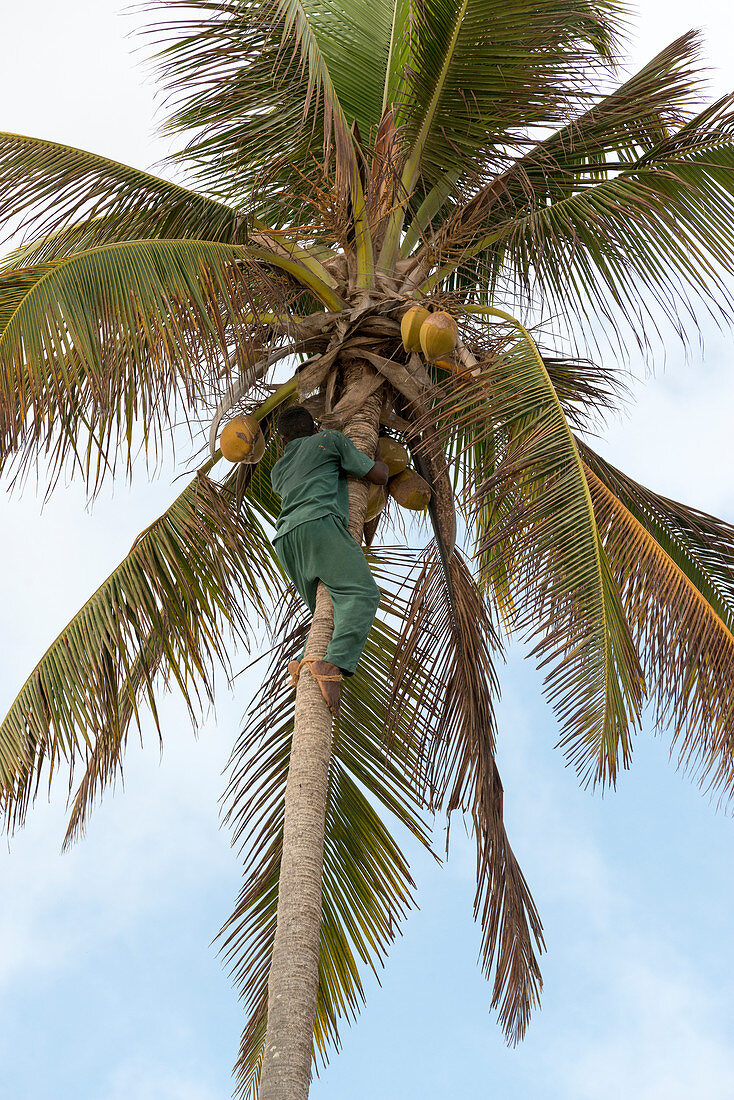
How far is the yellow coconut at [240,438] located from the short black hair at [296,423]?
125 millimetres

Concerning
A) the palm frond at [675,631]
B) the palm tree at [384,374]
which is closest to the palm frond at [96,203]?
the palm tree at [384,374]

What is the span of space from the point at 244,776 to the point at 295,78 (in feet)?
11.3

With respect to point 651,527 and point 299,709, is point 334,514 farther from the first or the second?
point 651,527

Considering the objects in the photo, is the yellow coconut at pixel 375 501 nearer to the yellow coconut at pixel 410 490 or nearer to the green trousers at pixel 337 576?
the yellow coconut at pixel 410 490

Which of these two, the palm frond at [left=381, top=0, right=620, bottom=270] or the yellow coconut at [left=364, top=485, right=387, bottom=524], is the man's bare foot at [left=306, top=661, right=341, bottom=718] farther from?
the palm frond at [left=381, top=0, right=620, bottom=270]

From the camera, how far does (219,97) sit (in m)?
6.30

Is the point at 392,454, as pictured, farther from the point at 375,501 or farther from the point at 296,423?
the point at 296,423

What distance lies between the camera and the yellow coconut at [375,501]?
5641 mm

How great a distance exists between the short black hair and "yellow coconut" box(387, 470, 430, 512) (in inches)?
18.5

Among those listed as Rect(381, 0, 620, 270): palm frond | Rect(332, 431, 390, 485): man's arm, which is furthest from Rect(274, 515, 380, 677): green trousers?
Rect(381, 0, 620, 270): palm frond

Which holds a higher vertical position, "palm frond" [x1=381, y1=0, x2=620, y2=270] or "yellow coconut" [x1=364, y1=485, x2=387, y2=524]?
"palm frond" [x1=381, y1=0, x2=620, y2=270]

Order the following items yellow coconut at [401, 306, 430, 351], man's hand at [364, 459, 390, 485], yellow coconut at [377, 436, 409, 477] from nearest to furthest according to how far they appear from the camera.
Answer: yellow coconut at [401, 306, 430, 351] < man's hand at [364, 459, 390, 485] < yellow coconut at [377, 436, 409, 477]

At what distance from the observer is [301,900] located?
14.2 ft

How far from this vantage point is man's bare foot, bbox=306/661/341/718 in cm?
482
